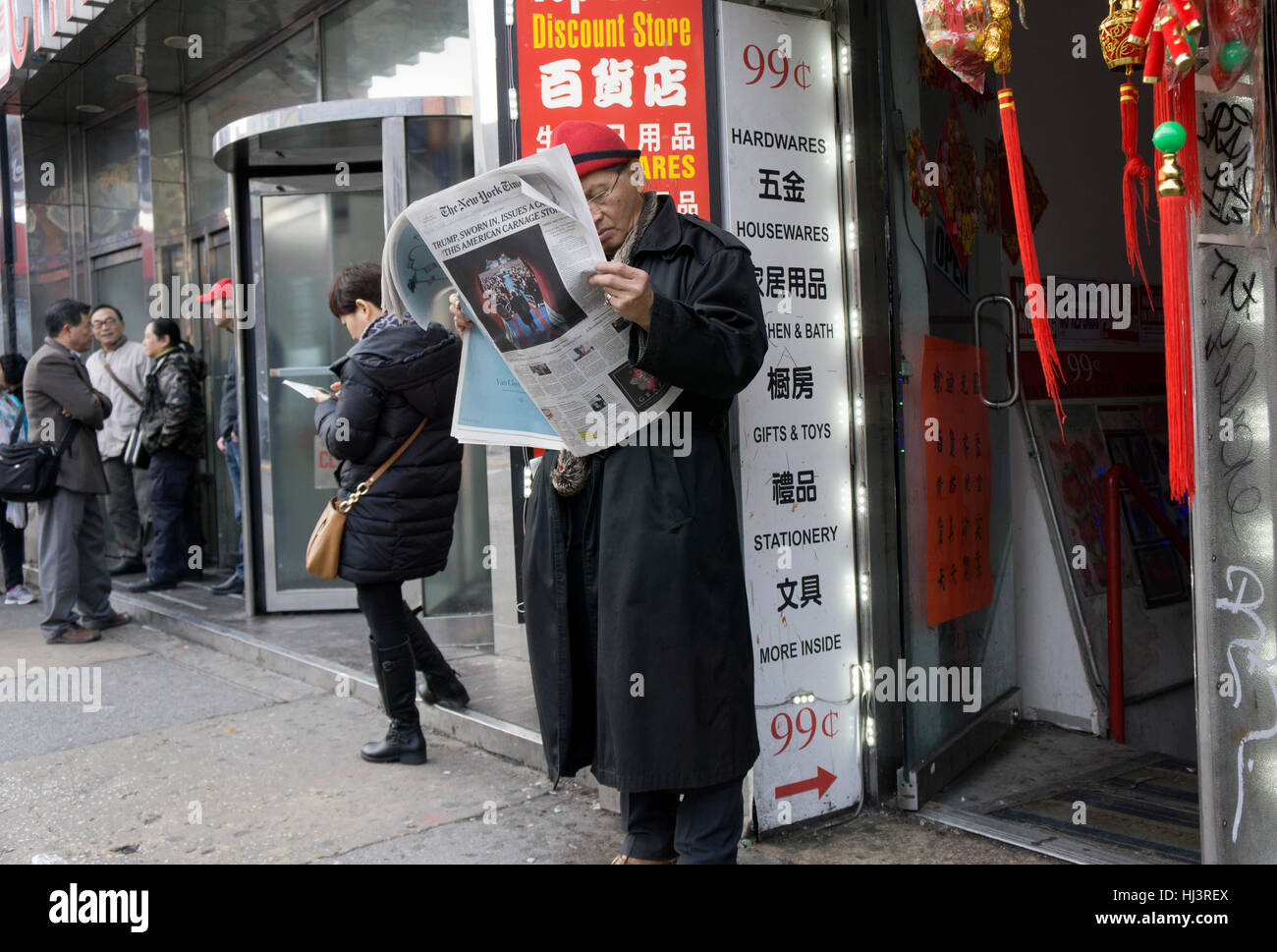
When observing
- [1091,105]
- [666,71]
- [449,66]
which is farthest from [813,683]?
[449,66]

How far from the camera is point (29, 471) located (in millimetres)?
6340

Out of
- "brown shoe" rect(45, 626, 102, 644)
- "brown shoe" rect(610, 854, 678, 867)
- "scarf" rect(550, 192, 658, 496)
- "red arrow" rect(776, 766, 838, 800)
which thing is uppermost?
"scarf" rect(550, 192, 658, 496)

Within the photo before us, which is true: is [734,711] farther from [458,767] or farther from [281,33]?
[281,33]

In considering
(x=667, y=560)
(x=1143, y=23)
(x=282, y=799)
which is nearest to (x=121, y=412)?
(x=282, y=799)

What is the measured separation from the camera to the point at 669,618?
2438mm

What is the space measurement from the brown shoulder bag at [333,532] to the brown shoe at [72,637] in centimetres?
325

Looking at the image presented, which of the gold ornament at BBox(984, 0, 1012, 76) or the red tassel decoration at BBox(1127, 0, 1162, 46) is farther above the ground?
the gold ornament at BBox(984, 0, 1012, 76)

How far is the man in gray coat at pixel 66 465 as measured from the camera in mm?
6453

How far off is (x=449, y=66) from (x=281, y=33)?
1999 mm

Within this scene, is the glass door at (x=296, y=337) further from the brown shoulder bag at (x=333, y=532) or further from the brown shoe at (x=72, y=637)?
the brown shoulder bag at (x=333, y=532)

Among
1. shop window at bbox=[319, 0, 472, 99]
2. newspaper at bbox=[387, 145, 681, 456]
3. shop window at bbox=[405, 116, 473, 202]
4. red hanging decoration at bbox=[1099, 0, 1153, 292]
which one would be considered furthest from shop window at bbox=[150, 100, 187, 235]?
red hanging decoration at bbox=[1099, 0, 1153, 292]

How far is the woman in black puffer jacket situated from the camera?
3.95 m

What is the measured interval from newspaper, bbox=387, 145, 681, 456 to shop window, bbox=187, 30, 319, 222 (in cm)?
587

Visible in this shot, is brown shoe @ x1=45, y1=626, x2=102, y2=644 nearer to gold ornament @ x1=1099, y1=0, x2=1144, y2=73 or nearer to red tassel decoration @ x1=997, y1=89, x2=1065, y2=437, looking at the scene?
red tassel decoration @ x1=997, y1=89, x2=1065, y2=437
